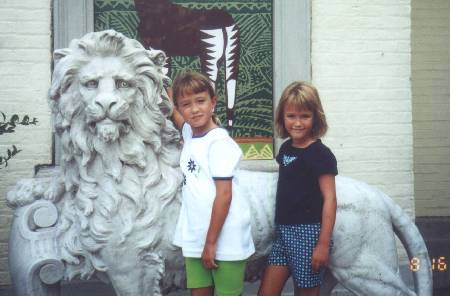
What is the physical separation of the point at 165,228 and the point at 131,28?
2.95 metres

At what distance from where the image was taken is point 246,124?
242 inches

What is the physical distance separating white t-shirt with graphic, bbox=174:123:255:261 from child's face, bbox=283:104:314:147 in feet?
1.06

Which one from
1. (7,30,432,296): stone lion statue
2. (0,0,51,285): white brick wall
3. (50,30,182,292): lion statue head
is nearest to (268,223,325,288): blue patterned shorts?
(7,30,432,296): stone lion statue

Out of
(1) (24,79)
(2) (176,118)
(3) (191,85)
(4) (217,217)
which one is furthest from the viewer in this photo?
(1) (24,79)

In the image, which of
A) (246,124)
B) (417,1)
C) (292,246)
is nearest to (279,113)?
(292,246)

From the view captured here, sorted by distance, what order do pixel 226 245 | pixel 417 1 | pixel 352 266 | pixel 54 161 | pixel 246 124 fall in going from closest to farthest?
pixel 226 245 < pixel 352 266 < pixel 54 161 < pixel 246 124 < pixel 417 1

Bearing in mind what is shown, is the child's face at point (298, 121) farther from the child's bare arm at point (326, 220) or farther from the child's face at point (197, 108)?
the child's face at point (197, 108)

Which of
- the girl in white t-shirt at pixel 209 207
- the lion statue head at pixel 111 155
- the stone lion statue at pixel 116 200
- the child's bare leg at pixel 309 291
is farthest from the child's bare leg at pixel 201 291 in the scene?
the child's bare leg at pixel 309 291

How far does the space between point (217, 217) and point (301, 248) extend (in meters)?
0.48

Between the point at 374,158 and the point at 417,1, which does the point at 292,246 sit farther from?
the point at 417,1

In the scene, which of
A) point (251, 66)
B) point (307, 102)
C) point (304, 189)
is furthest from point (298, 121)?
point (251, 66)

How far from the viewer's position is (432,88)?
7352 mm

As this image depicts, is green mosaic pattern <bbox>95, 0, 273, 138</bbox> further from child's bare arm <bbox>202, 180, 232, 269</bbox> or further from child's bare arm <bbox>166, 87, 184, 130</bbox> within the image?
child's bare arm <bbox>202, 180, 232, 269</bbox>

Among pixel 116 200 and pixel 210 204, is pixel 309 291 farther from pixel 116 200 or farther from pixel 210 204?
pixel 116 200
